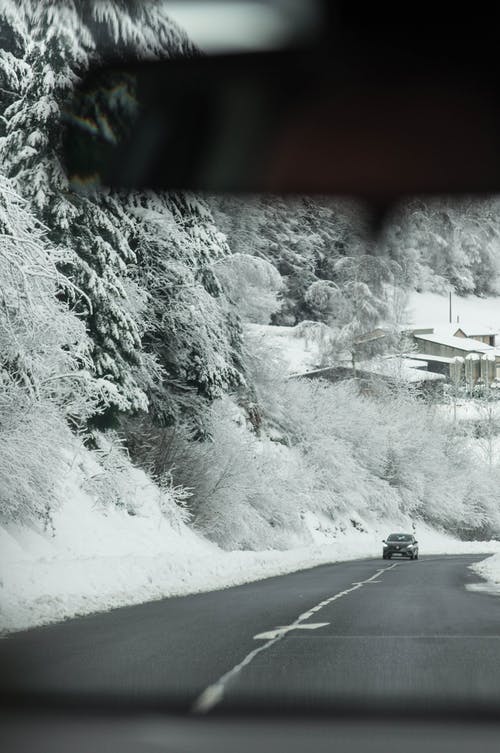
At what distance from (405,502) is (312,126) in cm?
6399

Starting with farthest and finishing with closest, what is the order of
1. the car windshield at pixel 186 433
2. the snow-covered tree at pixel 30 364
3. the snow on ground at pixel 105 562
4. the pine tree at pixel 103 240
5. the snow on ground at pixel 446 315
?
the snow on ground at pixel 446 315, the pine tree at pixel 103 240, the snow-covered tree at pixel 30 364, the snow on ground at pixel 105 562, the car windshield at pixel 186 433

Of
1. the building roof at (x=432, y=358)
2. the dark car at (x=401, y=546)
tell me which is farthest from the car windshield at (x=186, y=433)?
the building roof at (x=432, y=358)

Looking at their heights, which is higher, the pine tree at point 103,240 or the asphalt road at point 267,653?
the pine tree at point 103,240

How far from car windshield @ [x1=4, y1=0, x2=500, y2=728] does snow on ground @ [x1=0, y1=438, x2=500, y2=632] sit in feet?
0.27

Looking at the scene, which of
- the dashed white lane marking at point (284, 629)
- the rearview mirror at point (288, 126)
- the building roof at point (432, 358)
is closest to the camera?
the rearview mirror at point (288, 126)

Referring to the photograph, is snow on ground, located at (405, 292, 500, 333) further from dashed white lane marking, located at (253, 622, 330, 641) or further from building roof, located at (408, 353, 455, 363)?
dashed white lane marking, located at (253, 622, 330, 641)

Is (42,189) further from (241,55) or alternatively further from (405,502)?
(405,502)

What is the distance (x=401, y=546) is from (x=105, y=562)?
26.9m

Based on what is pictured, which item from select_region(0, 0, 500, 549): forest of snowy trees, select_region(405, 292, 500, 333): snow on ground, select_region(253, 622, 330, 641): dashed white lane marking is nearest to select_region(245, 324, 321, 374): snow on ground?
select_region(0, 0, 500, 549): forest of snowy trees

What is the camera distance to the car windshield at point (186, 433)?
9.70 metres

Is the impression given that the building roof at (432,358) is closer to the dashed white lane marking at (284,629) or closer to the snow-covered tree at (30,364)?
the snow-covered tree at (30,364)

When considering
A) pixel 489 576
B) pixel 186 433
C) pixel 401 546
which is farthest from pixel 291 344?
pixel 489 576

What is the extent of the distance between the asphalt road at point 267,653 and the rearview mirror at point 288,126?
4.84 m

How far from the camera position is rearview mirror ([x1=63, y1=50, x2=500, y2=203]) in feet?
16.3
